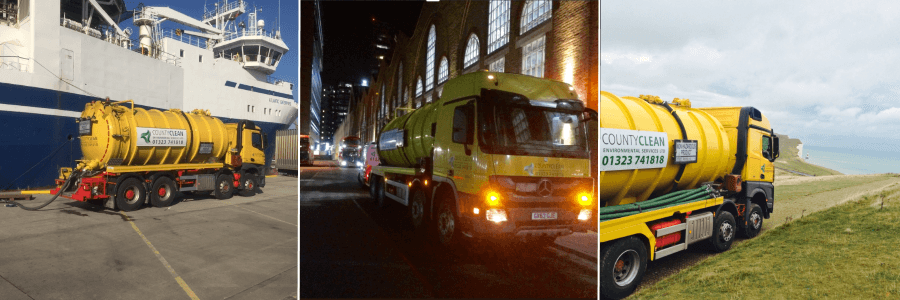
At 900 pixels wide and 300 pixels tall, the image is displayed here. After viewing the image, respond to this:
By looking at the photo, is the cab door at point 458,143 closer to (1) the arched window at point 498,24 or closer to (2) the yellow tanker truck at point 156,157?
(1) the arched window at point 498,24

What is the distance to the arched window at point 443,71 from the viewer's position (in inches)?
136

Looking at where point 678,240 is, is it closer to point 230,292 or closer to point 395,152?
point 395,152

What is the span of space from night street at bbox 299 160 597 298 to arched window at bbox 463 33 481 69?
4.67 feet

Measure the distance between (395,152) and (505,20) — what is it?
1573mm

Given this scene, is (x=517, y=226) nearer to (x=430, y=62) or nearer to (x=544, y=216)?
(x=544, y=216)

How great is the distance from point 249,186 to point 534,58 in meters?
11.1

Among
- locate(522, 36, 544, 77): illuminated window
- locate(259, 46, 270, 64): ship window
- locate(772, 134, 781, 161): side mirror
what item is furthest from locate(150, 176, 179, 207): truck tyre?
locate(772, 134, 781, 161): side mirror

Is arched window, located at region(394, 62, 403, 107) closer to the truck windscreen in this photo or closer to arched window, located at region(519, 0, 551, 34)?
the truck windscreen

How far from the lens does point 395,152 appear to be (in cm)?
349

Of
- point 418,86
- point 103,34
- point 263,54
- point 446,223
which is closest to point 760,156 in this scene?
point 446,223

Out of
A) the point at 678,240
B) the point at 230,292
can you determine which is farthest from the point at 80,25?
the point at 678,240

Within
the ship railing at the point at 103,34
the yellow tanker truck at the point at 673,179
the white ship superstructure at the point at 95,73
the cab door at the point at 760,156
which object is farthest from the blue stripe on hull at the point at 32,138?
the cab door at the point at 760,156

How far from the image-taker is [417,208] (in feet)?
10.9

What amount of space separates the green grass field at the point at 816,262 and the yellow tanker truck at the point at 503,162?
4.63ft
